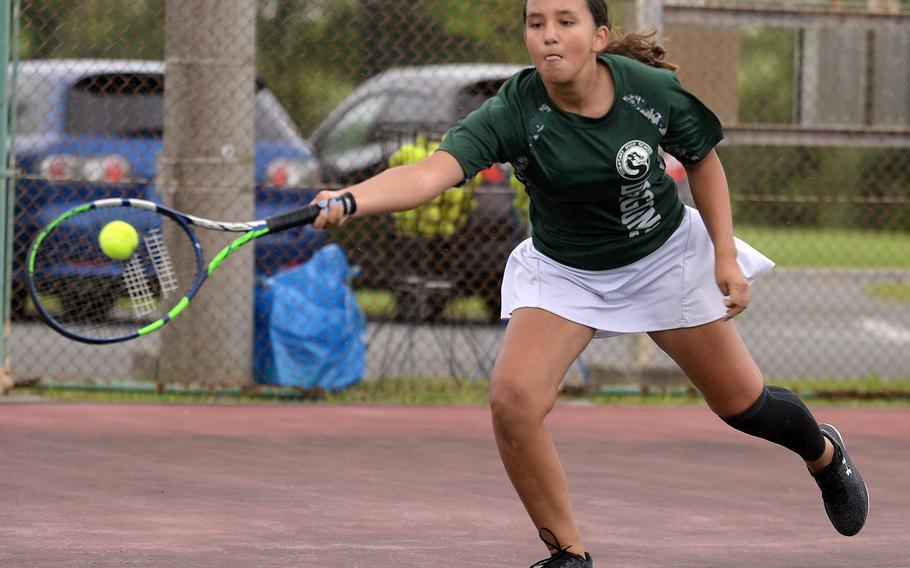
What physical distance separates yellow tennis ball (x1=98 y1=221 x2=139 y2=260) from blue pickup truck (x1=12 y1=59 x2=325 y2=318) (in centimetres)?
319

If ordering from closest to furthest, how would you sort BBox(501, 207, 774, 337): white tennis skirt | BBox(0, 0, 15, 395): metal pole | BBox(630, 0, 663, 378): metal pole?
BBox(501, 207, 774, 337): white tennis skirt, BBox(0, 0, 15, 395): metal pole, BBox(630, 0, 663, 378): metal pole

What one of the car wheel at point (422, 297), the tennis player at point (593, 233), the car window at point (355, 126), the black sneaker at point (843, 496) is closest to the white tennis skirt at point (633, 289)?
the tennis player at point (593, 233)

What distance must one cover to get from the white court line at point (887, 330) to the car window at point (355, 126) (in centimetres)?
473

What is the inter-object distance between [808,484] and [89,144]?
5246mm

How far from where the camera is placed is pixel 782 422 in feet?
16.3

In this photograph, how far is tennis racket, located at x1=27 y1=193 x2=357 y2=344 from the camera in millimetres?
5051

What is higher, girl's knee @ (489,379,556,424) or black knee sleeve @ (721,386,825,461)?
girl's knee @ (489,379,556,424)

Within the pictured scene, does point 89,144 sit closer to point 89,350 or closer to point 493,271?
point 89,350

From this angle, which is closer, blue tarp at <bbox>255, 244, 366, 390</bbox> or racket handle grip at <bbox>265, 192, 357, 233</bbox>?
racket handle grip at <bbox>265, 192, 357, 233</bbox>

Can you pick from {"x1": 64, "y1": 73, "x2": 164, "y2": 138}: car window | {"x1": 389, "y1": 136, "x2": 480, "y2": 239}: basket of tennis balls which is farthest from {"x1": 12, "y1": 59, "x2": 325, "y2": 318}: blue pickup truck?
{"x1": 389, "y1": 136, "x2": 480, "y2": 239}: basket of tennis balls

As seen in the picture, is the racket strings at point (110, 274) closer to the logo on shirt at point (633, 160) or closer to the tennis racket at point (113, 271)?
the tennis racket at point (113, 271)

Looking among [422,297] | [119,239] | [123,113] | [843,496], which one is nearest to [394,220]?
[422,297]

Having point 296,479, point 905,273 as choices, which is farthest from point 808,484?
point 905,273

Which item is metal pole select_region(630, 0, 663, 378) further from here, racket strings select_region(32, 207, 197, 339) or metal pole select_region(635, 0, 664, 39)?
racket strings select_region(32, 207, 197, 339)
